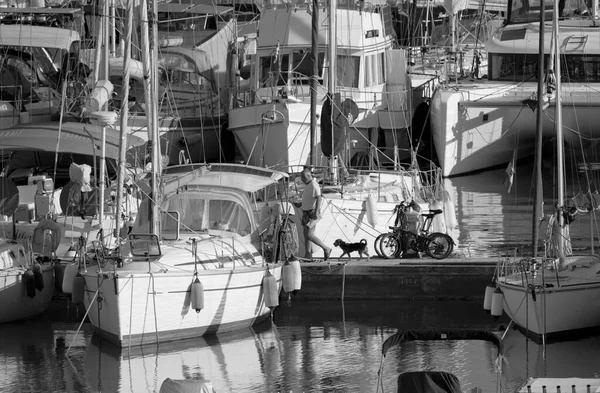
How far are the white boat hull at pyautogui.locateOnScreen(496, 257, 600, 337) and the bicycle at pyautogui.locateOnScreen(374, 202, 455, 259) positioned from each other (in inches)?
125

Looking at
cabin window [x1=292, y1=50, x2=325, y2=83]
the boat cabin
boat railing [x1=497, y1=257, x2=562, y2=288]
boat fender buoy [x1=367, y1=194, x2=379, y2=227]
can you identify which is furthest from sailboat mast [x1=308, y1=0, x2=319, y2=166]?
the boat cabin

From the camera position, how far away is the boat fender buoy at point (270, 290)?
19750 mm

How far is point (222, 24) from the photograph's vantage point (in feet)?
155

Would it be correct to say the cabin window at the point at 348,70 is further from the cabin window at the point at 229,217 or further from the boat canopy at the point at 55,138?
the cabin window at the point at 229,217

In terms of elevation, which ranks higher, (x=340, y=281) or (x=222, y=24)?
(x=222, y=24)

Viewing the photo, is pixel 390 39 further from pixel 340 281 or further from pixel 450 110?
pixel 340 281

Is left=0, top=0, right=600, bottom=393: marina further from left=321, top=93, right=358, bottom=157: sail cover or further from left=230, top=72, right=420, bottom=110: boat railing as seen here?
left=230, top=72, right=420, bottom=110: boat railing

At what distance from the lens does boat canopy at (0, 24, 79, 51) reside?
37281mm

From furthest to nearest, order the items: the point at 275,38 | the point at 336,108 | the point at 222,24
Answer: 1. the point at 222,24
2. the point at 275,38
3. the point at 336,108

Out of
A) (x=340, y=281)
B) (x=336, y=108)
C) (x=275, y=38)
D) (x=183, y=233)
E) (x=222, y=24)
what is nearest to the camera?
(x=183, y=233)

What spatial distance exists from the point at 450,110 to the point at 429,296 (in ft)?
50.0

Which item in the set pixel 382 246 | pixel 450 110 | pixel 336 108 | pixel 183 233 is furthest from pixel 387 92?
pixel 183 233

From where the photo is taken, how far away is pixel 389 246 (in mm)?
22625

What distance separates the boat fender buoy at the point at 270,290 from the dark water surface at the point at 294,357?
0.53 m
